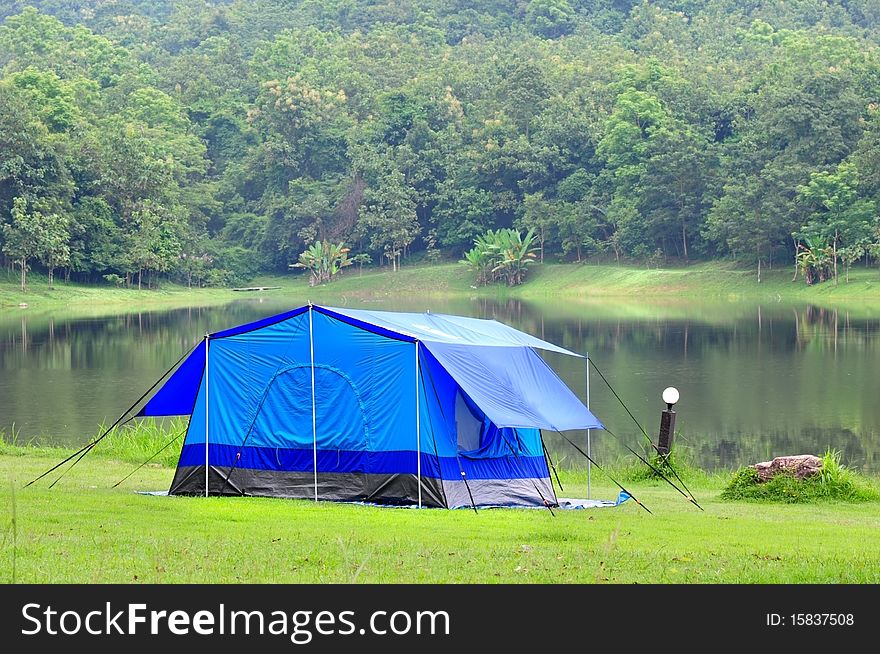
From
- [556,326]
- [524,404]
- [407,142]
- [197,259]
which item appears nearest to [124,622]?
[524,404]

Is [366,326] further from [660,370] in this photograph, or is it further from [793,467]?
[660,370]

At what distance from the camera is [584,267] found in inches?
3209

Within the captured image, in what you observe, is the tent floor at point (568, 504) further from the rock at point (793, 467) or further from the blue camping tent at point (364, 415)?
the rock at point (793, 467)

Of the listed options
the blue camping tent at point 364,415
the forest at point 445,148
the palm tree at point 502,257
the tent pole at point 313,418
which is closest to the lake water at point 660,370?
the blue camping tent at point 364,415

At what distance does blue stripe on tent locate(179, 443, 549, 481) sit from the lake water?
18.9ft

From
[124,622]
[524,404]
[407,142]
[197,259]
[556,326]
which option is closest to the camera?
[124,622]

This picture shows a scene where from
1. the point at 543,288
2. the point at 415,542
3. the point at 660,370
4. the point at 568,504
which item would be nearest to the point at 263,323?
the point at 568,504

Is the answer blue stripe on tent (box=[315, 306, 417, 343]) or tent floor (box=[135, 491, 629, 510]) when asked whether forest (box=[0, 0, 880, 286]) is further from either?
blue stripe on tent (box=[315, 306, 417, 343])

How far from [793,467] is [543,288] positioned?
216 ft

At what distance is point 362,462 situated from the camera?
13.2 meters

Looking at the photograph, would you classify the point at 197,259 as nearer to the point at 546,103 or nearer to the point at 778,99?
the point at 546,103

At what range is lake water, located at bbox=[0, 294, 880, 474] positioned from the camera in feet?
71.4

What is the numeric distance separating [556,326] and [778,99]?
29.5 meters

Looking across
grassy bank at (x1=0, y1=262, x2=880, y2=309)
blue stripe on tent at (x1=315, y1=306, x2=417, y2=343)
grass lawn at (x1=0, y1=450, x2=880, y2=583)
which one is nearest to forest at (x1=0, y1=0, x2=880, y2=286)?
grassy bank at (x1=0, y1=262, x2=880, y2=309)
